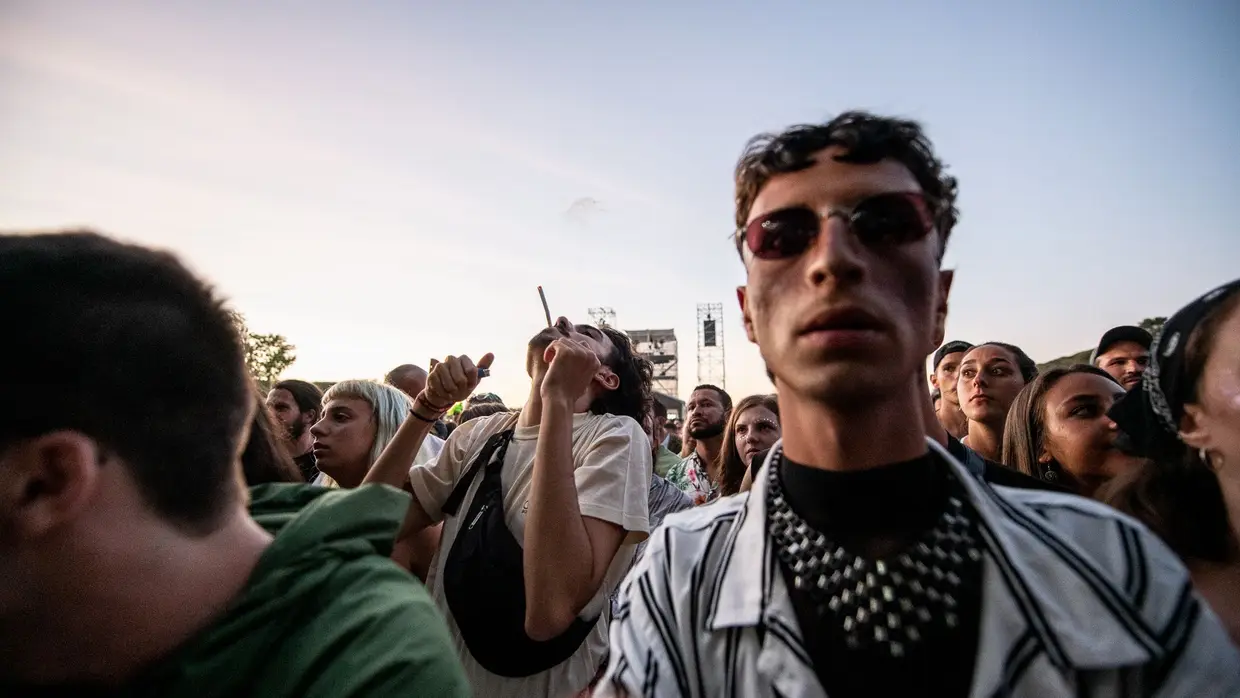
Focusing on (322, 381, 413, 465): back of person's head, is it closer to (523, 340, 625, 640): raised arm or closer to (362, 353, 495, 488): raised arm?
(362, 353, 495, 488): raised arm

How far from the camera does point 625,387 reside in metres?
3.13

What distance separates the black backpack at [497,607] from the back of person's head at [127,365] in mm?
1160

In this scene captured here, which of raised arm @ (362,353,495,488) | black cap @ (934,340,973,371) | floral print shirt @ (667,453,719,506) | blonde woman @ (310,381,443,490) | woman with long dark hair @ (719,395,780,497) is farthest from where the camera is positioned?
floral print shirt @ (667,453,719,506)

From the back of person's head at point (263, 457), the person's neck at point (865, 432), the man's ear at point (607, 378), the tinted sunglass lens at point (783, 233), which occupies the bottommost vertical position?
the back of person's head at point (263, 457)

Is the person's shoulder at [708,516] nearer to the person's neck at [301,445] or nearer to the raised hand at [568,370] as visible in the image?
the raised hand at [568,370]

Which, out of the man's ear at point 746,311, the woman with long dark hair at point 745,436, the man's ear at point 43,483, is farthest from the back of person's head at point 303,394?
the man's ear at point 746,311

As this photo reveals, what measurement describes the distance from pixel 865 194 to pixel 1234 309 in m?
0.91

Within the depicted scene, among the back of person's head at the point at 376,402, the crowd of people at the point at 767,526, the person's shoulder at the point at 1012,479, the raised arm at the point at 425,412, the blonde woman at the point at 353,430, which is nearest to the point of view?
the crowd of people at the point at 767,526

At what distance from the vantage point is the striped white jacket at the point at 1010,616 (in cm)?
107

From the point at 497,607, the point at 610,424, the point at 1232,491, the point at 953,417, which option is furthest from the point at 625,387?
the point at 953,417

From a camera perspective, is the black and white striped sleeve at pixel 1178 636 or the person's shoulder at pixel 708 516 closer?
the black and white striped sleeve at pixel 1178 636

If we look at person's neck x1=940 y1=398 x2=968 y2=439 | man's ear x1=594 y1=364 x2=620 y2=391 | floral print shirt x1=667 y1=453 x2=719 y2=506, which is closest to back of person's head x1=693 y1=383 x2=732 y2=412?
floral print shirt x1=667 y1=453 x2=719 y2=506

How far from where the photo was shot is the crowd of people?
3.79ft

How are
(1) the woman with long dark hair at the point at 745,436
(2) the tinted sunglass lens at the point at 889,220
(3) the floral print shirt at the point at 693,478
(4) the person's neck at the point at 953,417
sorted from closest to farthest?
(2) the tinted sunglass lens at the point at 889,220
(1) the woman with long dark hair at the point at 745,436
(4) the person's neck at the point at 953,417
(3) the floral print shirt at the point at 693,478
